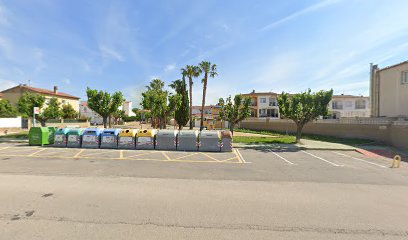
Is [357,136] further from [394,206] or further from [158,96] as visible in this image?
[158,96]

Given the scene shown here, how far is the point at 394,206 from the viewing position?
546cm

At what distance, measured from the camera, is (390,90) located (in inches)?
940

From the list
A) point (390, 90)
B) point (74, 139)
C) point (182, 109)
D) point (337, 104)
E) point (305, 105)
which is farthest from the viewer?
point (337, 104)

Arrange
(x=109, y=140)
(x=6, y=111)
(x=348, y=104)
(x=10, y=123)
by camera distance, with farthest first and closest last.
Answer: (x=348, y=104) < (x=6, y=111) < (x=10, y=123) < (x=109, y=140)

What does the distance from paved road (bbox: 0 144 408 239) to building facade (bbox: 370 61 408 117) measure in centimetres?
1852

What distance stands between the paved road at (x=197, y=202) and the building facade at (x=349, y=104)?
4259 centimetres

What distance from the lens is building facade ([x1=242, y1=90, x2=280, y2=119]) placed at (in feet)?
159

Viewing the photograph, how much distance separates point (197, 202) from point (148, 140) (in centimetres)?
942

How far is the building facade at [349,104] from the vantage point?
45781mm

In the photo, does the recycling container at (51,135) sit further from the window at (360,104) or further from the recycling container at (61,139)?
the window at (360,104)

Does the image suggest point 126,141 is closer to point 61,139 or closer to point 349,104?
point 61,139

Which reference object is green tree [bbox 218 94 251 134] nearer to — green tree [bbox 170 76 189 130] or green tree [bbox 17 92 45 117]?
green tree [bbox 170 76 189 130]

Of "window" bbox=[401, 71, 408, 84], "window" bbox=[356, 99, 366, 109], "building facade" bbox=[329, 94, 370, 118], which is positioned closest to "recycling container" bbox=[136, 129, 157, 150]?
"window" bbox=[401, 71, 408, 84]

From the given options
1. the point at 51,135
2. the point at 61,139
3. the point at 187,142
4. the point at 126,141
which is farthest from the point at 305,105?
the point at 51,135
